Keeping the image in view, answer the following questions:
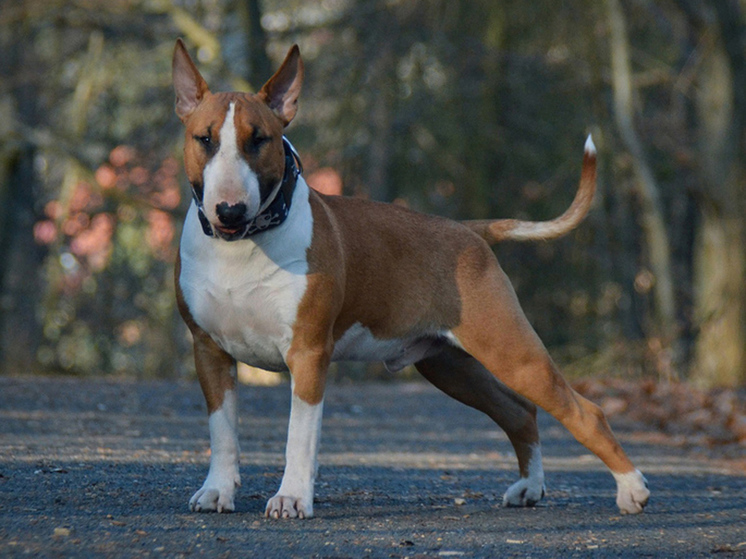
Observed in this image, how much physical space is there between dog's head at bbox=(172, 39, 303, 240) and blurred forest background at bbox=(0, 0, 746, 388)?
10274 millimetres

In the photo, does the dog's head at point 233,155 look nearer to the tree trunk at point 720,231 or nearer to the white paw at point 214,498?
the white paw at point 214,498

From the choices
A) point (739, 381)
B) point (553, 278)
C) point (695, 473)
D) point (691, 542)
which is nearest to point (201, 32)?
point (553, 278)

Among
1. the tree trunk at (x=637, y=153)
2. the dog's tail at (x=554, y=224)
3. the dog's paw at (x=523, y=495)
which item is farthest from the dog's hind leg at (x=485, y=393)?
the tree trunk at (x=637, y=153)

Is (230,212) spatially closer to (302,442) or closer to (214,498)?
(302,442)

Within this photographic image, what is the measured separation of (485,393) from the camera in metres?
5.95

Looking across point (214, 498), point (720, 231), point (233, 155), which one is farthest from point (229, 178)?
point (720, 231)

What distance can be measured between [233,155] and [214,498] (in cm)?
142

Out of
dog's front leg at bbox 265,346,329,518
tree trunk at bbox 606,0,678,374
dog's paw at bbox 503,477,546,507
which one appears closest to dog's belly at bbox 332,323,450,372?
dog's front leg at bbox 265,346,329,518

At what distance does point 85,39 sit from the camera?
19.6 m

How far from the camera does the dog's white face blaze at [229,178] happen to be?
4473mm

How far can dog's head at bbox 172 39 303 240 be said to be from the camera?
4.48 m

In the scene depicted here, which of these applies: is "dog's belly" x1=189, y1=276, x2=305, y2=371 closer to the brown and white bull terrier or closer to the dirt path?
the brown and white bull terrier

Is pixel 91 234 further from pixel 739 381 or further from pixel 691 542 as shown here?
pixel 691 542

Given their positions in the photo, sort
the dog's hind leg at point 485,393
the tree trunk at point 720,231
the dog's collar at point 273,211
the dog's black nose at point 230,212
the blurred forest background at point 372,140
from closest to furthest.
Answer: the dog's black nose at point 230,212 → the dog's collar at point 273,211 → the dog's hind leg at point 485,393 → the tree trunk at point 720,231 → the blurred forest background at point 372,140
